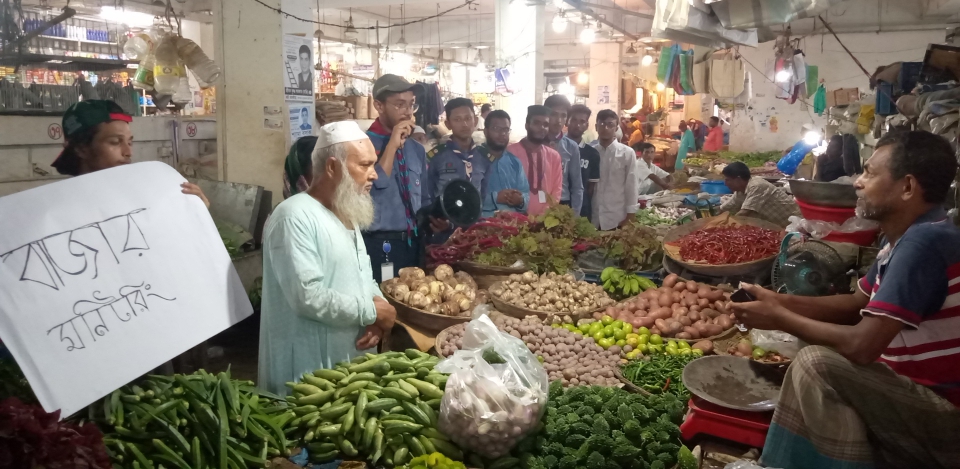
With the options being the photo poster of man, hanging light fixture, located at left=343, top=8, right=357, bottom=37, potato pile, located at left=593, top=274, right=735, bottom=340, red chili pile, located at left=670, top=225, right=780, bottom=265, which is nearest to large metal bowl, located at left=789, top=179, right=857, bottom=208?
red chili pile, located at left=670, top=225, right=780, bottom=265

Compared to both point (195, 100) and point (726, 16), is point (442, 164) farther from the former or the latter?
point (195, 100)

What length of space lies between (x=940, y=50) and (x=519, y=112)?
6.37m

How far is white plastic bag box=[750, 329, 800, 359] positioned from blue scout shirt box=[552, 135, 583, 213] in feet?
10.9

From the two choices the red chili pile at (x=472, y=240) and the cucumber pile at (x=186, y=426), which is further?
the red chili pile at (x=472, y=240)

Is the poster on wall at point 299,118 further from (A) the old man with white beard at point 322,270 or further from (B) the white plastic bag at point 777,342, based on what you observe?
(B) the white plastic bag at point 777,342

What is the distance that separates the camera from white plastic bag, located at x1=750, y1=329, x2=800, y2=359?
3346 mm

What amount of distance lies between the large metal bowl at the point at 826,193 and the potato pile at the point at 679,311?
83 cm

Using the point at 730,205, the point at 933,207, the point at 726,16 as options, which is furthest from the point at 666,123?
the point at 933,207

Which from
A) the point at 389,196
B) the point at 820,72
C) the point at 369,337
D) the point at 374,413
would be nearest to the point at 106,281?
the point at 374,413

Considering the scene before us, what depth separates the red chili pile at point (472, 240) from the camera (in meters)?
5.10

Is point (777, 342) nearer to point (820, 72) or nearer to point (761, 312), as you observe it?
point (761, 312)

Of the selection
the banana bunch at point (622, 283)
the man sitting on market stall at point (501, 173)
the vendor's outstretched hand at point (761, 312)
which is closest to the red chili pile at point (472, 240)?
the man sitting on market stall at point (501, 173)

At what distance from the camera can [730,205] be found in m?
7.92

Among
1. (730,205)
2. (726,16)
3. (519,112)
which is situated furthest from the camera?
(519,112)
